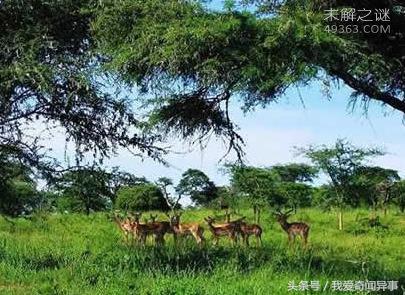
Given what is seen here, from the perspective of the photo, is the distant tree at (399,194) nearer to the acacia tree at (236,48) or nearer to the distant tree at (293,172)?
the distant tree at (293,172)

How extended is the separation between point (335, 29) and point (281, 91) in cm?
96

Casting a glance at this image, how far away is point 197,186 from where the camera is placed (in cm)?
5338

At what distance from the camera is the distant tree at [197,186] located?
2044 inches

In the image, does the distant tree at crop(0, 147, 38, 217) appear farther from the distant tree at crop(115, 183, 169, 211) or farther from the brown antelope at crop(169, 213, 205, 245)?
the distant tree at crop(115, 183, 169, 211)

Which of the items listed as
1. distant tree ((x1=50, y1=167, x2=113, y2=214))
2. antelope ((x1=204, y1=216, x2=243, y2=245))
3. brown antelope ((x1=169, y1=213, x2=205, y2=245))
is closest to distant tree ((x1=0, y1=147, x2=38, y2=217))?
distant tree ((x1=50, y1=167, x2=113, y2=214))

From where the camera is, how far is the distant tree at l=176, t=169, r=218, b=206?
51.9 metres

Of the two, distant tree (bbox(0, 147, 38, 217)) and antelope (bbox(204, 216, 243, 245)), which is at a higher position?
distant tree (bbox(0, 147, 38, 217))

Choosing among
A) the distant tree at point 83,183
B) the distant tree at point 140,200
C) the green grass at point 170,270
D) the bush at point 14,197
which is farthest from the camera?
the distant tree at point 140,200

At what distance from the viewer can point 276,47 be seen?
25.7 feet

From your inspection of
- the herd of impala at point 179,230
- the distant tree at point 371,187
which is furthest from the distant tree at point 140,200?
the herd of impala at point 179,230

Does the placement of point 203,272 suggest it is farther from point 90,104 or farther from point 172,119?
point 90,104

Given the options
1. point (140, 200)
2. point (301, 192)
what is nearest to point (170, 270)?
point (140, 200)

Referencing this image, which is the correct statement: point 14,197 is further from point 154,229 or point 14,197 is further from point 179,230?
point 179,230

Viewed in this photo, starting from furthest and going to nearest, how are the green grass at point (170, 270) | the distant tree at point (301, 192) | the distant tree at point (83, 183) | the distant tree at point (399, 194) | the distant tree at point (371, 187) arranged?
the distant tree at point (301, 192)
the distant tree at point (399, 194)
the distant tree at point (371, 187)
the distant tree at point (83, 183)
the green grass at point (170, 270)
